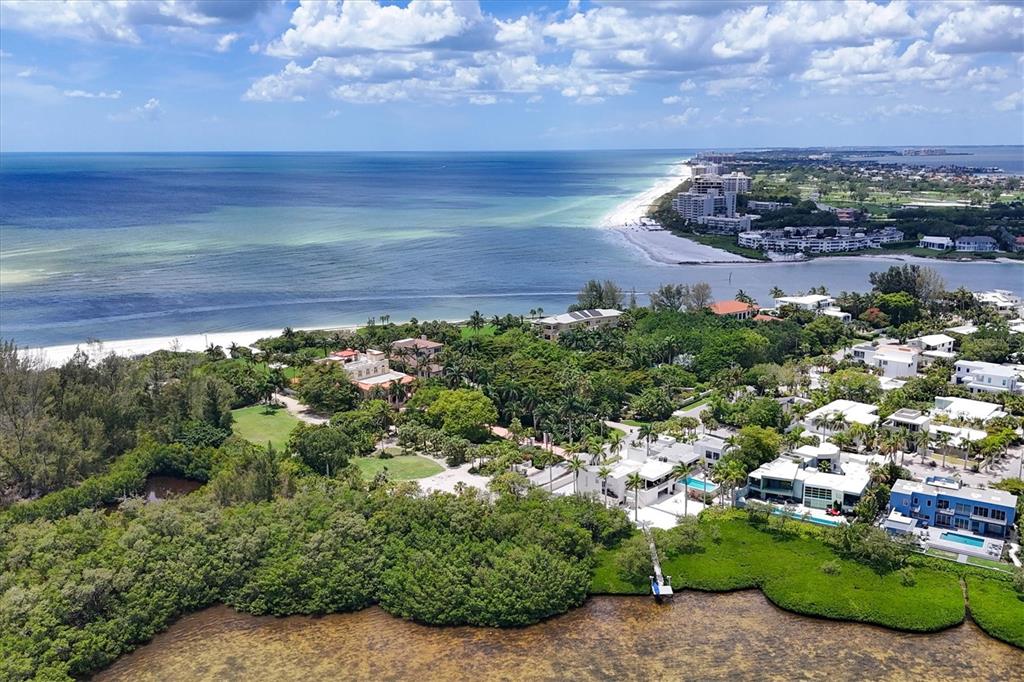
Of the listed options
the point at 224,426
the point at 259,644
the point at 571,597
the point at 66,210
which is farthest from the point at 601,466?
the point at 66,210

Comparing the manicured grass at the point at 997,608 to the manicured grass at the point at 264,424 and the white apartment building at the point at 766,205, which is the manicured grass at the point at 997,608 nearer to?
the manicured grass at the point at 264,424

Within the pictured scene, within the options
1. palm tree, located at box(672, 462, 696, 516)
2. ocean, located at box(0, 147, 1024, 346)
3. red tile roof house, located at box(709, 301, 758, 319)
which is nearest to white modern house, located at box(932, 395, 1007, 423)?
palm tree, located at box(672, 462, 696, 516)

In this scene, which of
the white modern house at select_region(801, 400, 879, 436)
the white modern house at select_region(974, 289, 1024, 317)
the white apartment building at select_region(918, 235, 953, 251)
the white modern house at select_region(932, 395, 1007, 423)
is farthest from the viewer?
the white apartment building at select_region(918, 235, 953, 251)

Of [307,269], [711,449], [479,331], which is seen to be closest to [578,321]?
[479,331]

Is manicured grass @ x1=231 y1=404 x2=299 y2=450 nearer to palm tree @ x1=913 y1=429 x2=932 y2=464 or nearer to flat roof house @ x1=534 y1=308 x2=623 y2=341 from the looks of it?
flat roof house @ x1=534 y1=308 x2=623 y2=341

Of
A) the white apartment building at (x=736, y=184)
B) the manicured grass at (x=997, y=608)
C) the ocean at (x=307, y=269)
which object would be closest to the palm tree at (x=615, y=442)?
the manicured grass at (x=997, y=608)
